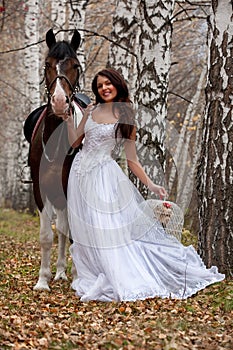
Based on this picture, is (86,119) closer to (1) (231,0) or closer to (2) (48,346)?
(1) (231,0)

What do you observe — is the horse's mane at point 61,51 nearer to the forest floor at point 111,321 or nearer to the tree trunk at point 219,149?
the tree trunk at point 219,149

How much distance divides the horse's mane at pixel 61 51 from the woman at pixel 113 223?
1.35ft

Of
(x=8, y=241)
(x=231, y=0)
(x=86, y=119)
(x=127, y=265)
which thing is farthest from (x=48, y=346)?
(x=8, y=241)

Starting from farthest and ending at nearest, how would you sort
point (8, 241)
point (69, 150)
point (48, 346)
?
point (8, 241) → point (69, 150) → point (48, 346)

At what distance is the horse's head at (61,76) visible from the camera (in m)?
6.03

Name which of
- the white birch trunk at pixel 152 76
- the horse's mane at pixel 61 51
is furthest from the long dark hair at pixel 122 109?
the white birch trunk at pixel 152 76

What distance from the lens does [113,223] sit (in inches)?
252

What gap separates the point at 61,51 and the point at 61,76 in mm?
358

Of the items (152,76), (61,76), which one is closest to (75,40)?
(61,76)

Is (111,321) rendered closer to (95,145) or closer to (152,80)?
(95,145)

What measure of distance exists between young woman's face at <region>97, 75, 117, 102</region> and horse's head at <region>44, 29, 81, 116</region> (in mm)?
268

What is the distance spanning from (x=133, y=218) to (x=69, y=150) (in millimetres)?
1125

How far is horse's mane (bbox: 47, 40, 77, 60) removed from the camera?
255 inches

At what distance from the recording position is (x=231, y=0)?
251 inches
